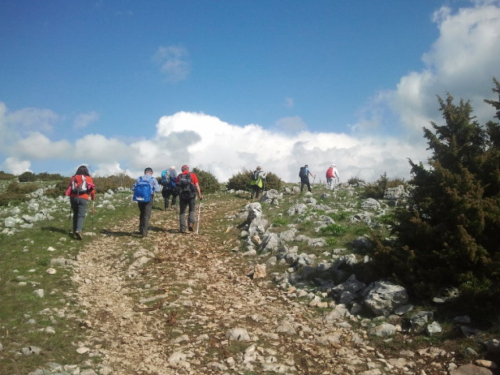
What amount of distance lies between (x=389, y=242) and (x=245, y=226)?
7429 mm

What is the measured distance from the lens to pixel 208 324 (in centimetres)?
734

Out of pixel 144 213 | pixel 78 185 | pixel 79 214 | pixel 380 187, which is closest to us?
pixel 78 185

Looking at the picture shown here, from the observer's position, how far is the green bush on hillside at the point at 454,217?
23.0 ft

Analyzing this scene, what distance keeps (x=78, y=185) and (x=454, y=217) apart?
39.0 feet

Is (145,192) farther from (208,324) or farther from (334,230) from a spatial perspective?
(208,324)

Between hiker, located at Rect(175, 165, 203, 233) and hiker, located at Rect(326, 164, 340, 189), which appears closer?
hiker, located at Rect(175, 165, 203, 233)

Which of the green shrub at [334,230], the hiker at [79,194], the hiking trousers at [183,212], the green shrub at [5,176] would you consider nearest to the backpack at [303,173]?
the hiking trousers at [183,212]

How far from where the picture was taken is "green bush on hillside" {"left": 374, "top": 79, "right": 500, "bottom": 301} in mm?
7000

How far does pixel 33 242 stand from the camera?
40.7ft

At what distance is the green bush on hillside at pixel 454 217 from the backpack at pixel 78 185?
10251 mm

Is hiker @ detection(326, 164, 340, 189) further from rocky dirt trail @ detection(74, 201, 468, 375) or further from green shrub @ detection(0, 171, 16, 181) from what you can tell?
green shrub @ detection(0, 171, 16, 181)

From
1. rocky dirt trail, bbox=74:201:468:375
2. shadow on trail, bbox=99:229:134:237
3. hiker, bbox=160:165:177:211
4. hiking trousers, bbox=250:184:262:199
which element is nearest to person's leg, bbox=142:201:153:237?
shadow on trail, bbox=99:229:134:237

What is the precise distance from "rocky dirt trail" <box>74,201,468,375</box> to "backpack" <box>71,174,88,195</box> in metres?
2.48

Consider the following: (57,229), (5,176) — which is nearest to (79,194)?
(57,229)
